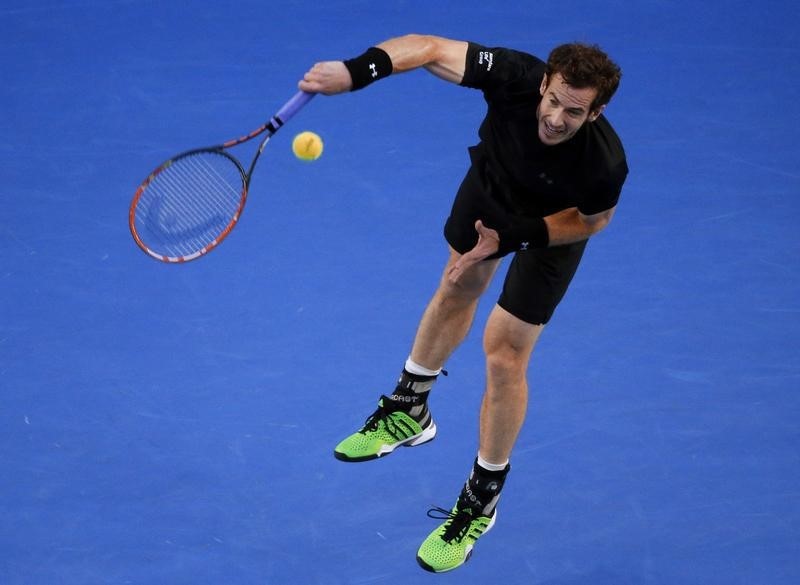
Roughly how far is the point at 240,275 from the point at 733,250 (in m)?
3.19

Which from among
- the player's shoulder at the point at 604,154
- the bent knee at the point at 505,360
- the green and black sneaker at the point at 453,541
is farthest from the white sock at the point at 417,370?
the player's shoulder at the point at 604,154

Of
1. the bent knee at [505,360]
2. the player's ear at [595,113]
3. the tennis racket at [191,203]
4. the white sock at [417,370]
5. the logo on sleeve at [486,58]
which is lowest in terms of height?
the white sock at [417,370]

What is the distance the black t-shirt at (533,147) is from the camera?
5512 mm

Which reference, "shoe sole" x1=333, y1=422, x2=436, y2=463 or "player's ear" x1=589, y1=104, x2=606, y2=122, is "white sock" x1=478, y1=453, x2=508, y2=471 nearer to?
"shoe sole" x1=333, y1=422, x2=436, y2=463

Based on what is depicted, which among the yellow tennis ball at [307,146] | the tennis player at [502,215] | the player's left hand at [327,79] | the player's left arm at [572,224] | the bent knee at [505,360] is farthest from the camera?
the yellow tennis ball at [307,146]

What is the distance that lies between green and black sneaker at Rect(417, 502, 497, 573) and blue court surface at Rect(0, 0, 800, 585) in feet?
2.11

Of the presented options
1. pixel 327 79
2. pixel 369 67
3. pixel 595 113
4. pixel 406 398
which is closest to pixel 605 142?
pixel 595 113

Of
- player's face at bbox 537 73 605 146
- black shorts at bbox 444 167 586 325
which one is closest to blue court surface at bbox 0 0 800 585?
black shorts at bbox 444 167 586 325

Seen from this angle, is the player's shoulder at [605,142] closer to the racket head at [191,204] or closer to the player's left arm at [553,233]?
the player's left arm at [553,233]

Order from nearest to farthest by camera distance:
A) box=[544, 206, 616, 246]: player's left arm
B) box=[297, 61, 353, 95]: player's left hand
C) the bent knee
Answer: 1. box=[297, 61, 353, 95]: player's left hand
2. box=[544, 206, 616, 246]: player's left arm
3. the bent knee

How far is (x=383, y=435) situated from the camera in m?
6.52

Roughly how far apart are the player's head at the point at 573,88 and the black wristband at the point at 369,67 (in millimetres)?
621

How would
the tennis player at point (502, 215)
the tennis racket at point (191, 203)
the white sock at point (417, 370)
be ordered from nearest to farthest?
the tennis player at point (502, 215) → the tennis racket at point (191, 203) → the white sock at point (417, 370)

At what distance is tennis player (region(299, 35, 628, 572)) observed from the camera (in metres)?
5.35
